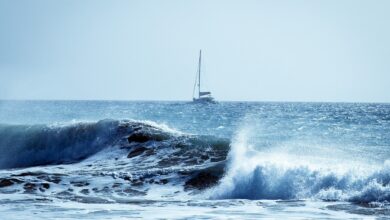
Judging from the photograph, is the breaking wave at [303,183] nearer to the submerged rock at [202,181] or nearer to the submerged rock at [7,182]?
the submerged rock at [202,181]

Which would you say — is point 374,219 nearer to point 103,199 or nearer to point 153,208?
point 153,208

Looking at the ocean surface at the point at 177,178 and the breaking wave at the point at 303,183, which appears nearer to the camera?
the ocean surface at the point at 177,178

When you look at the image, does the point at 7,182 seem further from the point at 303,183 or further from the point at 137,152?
the point at 303,183

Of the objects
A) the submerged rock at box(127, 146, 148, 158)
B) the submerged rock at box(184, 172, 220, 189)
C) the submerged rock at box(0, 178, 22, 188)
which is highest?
the submerged rock at box(127, 146, 148, 158)

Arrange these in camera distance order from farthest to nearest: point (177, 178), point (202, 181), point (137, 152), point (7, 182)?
point (137, 152) → point (177, 178) → point (202, 181) → point (7, 182)

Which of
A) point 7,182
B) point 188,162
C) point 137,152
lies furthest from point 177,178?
point 137,152

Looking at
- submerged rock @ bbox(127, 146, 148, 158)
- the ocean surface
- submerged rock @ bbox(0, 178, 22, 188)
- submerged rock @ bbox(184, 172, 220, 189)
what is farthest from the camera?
submerged rock @ bbox(127, 146, 148, 158)

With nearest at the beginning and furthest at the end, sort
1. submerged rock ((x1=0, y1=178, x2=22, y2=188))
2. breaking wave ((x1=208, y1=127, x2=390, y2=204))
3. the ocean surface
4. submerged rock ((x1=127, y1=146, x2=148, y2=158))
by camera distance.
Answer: the ocean surface < breaking wave ((x1=208, y1=127, x2=390, y2=204)) < submerged rock ((x1=0, y1=178, x2=22, y2=188)) < submerged rock ((x1=127, y1=146, x2=148, y2=158))

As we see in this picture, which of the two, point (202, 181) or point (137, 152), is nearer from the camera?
point (202, 181)

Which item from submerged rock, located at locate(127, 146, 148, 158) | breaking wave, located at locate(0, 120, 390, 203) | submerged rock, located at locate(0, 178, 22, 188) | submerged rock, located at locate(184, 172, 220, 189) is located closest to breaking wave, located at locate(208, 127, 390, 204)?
breaking wave, located at locate(0, 120, 390, 203)

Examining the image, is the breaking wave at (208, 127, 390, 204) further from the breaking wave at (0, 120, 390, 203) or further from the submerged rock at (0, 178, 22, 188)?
the submerged rock at (0, 178, 22, 188)

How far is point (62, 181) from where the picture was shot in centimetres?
1452

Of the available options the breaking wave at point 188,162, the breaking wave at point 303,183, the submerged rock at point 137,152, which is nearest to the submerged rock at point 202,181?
the breaking wave at point 188,162

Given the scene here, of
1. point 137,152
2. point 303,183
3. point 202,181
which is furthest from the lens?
point 137,152
